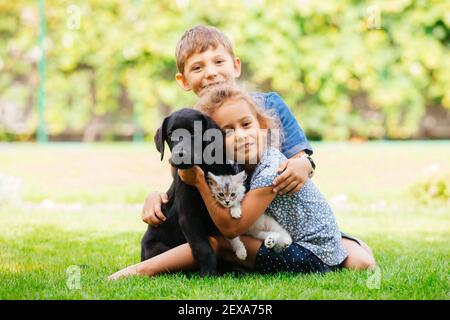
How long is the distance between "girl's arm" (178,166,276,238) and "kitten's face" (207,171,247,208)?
0.03m

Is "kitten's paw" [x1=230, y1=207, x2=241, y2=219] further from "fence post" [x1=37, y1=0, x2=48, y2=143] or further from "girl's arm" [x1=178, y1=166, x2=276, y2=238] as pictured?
"fence post" [x1=37, y1=0, x2=48, y2=143]

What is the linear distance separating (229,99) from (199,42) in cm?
79

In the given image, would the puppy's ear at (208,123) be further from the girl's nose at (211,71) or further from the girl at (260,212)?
the girl's nose at (211,71)

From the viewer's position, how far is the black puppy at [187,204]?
328 cm

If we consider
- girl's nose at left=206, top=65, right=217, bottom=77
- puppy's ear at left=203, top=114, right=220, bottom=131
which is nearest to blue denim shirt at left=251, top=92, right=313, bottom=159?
girl's nose at left=206, top=65, right=217, bottom=77

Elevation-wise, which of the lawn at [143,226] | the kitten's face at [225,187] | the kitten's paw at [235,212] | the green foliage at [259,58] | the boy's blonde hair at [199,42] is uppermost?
the green foliage at [259,58]

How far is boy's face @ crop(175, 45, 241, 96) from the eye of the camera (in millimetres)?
4211

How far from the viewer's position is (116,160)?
927cm

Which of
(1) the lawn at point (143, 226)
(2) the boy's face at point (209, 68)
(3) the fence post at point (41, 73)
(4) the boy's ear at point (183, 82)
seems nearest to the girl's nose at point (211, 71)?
(2) the boy's face at point (209, 68)

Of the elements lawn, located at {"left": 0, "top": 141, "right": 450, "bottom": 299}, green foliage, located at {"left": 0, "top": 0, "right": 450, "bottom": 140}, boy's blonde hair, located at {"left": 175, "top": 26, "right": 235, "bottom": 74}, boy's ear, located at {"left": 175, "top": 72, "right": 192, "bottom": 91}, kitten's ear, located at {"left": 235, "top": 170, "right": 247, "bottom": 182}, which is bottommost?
lawn, located at {"left": 0, "top": 141, "right": 450, "bottom": 299}

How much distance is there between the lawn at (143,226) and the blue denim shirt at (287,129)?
0.78 meters

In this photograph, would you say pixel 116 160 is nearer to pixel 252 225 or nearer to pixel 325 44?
pixel 325 44

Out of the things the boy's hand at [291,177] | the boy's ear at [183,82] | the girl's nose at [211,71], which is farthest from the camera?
the boy's ear at [183,82]
